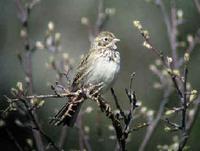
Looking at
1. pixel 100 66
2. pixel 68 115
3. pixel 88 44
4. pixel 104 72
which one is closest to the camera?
pixel 68 115

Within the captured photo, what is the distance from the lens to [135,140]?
902cm

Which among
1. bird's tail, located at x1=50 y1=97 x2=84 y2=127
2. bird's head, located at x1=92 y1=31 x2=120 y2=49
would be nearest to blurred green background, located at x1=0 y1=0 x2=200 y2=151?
bird's head, located at x1=92 y1=31 x2=120 y2=49

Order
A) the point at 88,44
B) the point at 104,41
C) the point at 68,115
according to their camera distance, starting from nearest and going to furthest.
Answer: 1. the point at 68,115
2. the point at 104,41
3. the point at 88,44

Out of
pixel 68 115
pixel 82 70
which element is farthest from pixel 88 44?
pixel 68 115

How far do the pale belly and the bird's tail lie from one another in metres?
0.26

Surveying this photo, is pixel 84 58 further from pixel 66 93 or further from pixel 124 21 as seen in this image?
pixel 124 21

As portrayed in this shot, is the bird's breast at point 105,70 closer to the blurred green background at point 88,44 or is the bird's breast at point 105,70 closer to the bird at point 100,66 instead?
the bird at point 100,66

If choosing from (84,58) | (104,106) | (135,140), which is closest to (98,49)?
(84,58)

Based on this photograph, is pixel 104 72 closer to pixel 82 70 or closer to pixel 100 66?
pixel 100 66

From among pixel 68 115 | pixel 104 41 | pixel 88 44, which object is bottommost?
pixel 68 115

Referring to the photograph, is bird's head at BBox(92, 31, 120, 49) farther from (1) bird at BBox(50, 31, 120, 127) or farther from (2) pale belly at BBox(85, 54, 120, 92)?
(2) pale belly at BBox(85, 54, 120, 92)

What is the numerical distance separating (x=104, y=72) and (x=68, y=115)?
112 cm

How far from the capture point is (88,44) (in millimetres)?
11391

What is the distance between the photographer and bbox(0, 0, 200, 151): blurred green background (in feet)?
30.5
